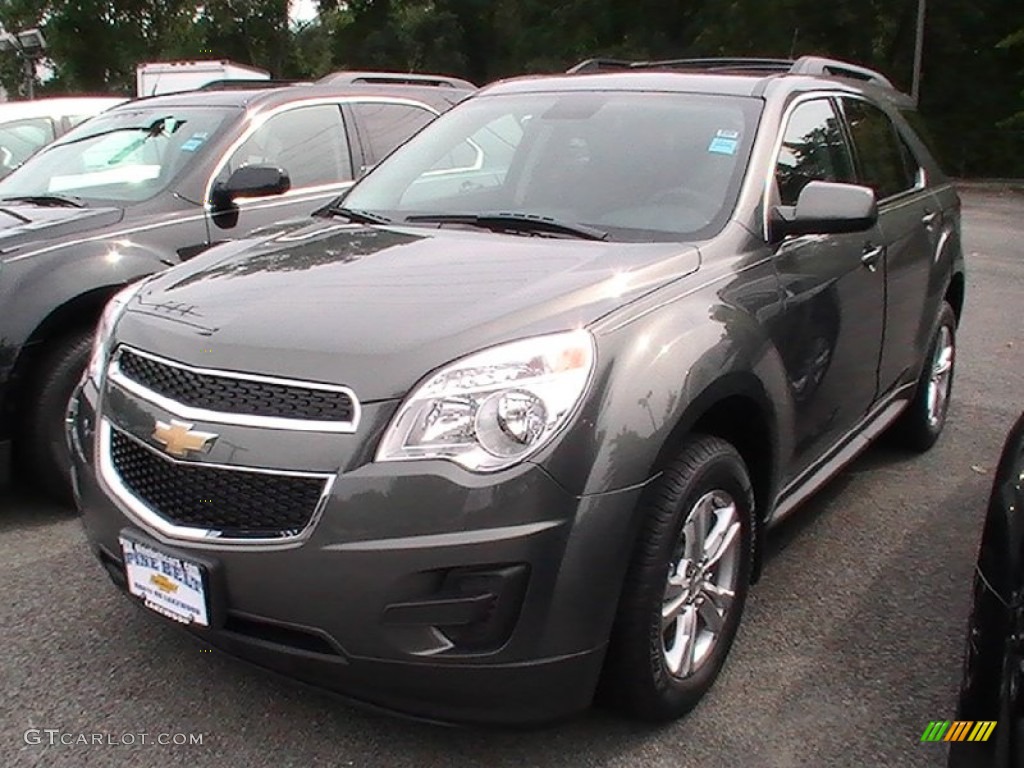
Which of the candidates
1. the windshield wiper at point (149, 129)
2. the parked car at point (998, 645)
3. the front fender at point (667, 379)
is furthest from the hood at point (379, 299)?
the windshield wiper at point (149, 129)

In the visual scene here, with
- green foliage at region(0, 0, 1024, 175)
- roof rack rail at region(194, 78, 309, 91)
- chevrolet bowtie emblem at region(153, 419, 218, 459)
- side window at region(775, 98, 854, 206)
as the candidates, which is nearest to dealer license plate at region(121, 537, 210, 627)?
chevrolet bowtie emblem at region(153, 419, 218, 459)

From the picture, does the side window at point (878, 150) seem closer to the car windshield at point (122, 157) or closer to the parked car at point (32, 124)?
the car windshield at point (122, 157)

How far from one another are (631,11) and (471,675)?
1545 inches

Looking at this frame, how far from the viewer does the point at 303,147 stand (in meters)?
5.44

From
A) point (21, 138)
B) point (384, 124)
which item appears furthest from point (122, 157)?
point (21, 138)

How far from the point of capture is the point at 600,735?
8.90ft

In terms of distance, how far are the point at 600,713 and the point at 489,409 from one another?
3.21ft

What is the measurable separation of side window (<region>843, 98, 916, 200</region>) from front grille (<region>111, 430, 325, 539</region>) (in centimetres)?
278

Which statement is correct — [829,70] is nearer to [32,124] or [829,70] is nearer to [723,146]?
[723,146]

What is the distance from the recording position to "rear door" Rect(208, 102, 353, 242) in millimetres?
4941

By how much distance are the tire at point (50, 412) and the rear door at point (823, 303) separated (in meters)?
2.69

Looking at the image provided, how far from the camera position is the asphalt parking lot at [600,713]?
2646 millimetres

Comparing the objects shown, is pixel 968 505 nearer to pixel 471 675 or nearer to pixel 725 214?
pixel 725 214

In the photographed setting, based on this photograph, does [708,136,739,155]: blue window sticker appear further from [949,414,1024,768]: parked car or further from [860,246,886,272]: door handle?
[949,414,1024,768]: parked car
